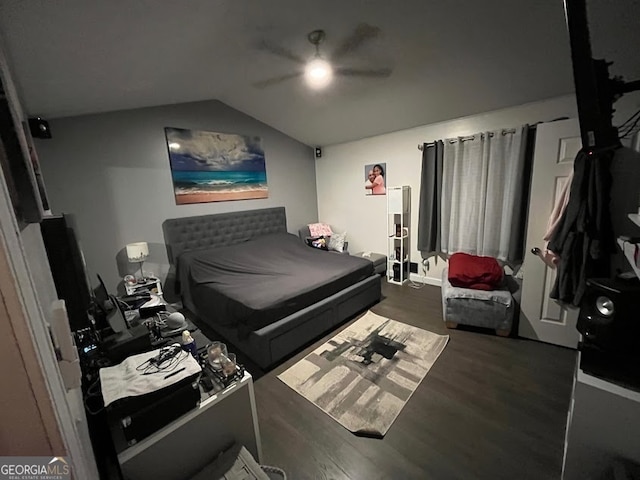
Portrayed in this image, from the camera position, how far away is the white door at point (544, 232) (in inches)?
81.0

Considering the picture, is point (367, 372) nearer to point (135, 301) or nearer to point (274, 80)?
point (135, 301)

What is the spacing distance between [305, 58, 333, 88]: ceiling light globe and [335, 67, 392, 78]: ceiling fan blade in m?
0.10

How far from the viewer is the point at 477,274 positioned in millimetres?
2578

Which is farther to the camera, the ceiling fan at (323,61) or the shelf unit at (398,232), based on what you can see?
the shelf unit at (398,232)

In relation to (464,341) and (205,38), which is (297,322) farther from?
(205,38)

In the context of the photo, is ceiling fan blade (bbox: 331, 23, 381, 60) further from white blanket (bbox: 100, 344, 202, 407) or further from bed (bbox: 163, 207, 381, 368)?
white blanket (bbox: 100, 344, 202, 407)

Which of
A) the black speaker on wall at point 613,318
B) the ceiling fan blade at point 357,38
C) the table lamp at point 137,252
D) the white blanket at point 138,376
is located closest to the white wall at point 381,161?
the ceiling fan blade at point 357,38

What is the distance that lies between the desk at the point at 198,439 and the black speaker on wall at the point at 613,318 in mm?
1610

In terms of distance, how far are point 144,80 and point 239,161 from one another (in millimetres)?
1699

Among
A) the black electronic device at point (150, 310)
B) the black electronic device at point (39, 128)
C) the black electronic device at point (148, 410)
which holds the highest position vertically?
the black electronic device at point (39, 128)

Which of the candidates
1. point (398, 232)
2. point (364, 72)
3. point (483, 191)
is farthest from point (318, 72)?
point (398, 232)

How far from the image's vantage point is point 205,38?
1875mm

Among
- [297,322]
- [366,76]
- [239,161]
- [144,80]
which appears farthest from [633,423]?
[239,161]

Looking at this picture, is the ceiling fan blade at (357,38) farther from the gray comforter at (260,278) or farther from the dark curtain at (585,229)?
the gray comforter at (260,278)
